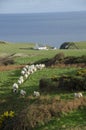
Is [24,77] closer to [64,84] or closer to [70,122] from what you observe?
[64,84]

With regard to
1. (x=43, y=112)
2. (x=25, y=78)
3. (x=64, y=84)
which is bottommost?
(x=43, y=112)

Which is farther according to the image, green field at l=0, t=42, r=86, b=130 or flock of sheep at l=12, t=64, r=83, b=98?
flock of sheep at l=12, t=64, r=83, b=98

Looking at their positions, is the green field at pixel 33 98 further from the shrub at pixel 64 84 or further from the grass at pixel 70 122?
the shrub at pixel 64 84

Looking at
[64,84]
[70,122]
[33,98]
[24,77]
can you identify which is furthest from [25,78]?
[70,122]

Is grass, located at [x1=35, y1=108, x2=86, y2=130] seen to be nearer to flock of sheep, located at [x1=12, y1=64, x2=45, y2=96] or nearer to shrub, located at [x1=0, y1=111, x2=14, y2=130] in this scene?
shrub, located at [x1=0, y1=111, x2=14, y2=130]

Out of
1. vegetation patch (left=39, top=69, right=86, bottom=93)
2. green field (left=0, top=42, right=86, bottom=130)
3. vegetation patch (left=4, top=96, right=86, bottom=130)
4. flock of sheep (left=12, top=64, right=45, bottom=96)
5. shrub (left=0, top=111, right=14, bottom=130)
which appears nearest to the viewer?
green field (left=0, top=42, right=86, bottom=130)

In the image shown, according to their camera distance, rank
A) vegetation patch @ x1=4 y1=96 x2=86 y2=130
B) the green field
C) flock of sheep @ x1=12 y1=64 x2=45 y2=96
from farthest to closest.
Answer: flock of sheep @ x1=12 y1=64 x2=45 y2=96 → vegetation patch @ x1=4 y1=96 x2=86 y2=130 → the green field

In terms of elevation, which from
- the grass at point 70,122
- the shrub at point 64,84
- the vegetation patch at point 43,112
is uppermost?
the shrub at point 64,84

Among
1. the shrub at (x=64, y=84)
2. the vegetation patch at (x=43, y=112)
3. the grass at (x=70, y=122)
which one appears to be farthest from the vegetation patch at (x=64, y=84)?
the grass at (x=70, y=122)

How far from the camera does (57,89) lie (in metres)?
27.3

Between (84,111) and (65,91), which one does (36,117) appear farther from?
(65,91)

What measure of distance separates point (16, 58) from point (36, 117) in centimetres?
3002

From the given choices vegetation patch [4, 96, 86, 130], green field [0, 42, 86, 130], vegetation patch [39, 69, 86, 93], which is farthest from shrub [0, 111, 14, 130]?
vegetation patch [39, 69, 86, 93]

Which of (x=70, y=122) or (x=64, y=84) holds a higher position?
(x=64, y=84)
